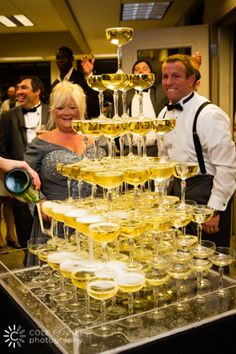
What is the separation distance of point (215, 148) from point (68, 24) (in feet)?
15.4

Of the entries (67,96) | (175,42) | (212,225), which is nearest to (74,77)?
(175,42)

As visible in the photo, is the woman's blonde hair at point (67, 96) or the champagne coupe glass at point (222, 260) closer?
the champagne coupe glass at point (222, 260)

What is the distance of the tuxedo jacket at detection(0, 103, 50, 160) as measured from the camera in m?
3.77

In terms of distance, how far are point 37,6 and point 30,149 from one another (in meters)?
4.17

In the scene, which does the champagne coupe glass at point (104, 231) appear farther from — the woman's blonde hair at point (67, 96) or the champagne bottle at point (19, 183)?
the woman's blonde hair at point (67, 96)

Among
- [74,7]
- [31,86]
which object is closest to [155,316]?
[31,86]

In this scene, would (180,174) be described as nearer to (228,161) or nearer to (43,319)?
(43,319)

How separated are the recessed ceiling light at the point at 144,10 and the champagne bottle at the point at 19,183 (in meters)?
4.63

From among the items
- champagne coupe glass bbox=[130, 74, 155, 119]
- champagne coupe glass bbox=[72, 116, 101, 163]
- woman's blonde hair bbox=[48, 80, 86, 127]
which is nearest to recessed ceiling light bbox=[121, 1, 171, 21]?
woman's blonde hair bbox=[48, 80, 86, 127]

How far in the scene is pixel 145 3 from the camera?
5812 mm

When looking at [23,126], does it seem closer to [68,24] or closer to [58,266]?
[58,266]

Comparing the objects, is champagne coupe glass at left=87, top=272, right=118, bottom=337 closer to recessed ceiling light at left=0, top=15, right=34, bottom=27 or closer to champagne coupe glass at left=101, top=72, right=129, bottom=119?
champagne coupe glass at left=101, top=72, right=129, bottom=119

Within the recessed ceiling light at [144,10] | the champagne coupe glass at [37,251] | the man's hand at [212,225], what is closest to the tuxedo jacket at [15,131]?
the man's hand at [212,225]

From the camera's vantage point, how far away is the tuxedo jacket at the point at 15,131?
148 inches
